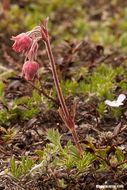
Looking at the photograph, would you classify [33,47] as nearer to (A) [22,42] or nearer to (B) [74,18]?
(A) [22,42]

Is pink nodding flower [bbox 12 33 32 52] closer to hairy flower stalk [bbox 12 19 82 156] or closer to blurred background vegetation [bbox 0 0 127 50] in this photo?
hairy flower stalk [bbox 12 19 82 156]

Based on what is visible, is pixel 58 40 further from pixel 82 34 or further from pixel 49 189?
pixel 49 189

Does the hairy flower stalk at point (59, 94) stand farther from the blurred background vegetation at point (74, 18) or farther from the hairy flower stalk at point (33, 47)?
the blurred background vegetation at point (74, 18)

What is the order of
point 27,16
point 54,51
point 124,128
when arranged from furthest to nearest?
point 27,16 → point 54,51 → point 124,128

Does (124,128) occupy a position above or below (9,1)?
below

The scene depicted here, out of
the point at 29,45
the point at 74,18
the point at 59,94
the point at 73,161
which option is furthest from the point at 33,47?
the point at 74,18

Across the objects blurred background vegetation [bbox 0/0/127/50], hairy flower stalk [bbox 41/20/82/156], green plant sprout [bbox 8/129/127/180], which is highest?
blurred background vegetation [bbox 0/0/127/50]

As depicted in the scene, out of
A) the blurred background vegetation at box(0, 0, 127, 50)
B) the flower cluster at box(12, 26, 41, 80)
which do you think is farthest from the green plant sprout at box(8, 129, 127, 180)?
the blurred background vegetation at box(0, 0, 127, 50)

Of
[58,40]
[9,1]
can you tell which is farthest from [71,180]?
[9,1]
